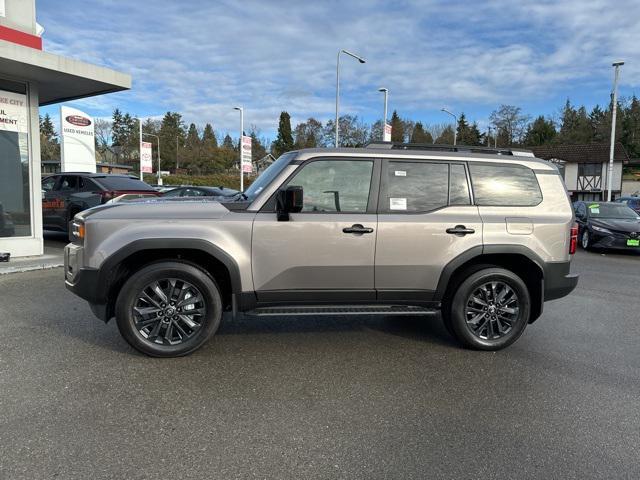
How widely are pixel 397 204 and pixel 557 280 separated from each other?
70.8 inches

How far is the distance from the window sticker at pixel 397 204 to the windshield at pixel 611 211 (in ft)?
37.9

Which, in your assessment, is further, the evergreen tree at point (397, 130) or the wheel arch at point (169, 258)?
the evergreen tree at point (397, 130)

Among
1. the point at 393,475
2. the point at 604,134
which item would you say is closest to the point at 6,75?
the point at 393,475

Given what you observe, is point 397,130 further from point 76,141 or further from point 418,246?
point 418,246

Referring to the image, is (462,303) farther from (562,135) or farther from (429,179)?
(562,135)

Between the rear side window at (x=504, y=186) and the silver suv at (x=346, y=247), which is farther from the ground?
the rear side window at (x=504, y=186)

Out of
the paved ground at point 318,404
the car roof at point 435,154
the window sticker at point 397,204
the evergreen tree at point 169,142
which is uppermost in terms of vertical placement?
the evergreen tree at point 169,142

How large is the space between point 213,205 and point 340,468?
102 inches

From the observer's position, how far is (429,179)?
4645mm

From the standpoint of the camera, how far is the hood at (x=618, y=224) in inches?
489

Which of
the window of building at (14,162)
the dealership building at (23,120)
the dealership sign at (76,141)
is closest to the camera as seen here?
the dealership building at (23,120)

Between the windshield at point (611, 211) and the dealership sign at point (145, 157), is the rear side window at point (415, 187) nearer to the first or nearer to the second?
the windshield at point (611, 211)

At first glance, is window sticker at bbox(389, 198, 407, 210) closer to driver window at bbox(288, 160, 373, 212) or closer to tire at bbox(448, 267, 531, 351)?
driver window at bbox(288, 160, 373, 212)

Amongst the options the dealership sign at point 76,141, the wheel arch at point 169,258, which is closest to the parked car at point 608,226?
the wheel arch at point 169,258
